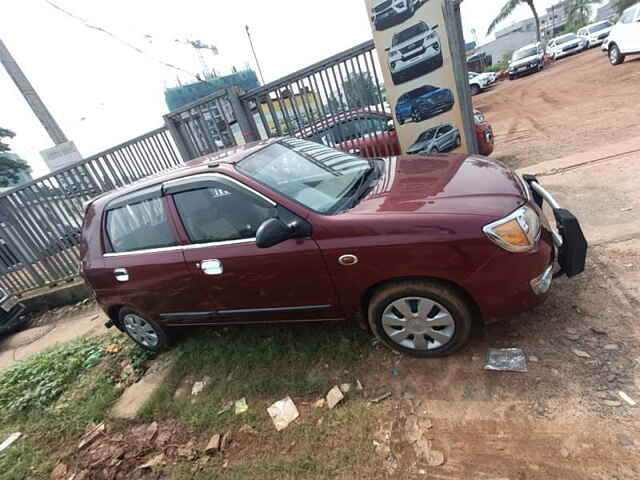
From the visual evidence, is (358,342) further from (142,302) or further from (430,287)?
(142,302)

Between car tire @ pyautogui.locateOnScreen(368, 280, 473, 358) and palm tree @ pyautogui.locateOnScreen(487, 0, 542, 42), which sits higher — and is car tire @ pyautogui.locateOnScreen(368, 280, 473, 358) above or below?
below

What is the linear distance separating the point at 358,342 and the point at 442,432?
953 millimetres

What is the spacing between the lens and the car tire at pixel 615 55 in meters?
12.3

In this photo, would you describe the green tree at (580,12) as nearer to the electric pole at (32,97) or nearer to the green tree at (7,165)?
the electric pole at (32,97)

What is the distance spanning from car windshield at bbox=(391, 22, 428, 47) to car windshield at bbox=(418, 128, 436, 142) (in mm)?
1303

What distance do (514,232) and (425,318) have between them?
775 millimetres

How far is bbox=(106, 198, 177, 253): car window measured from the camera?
9.57 ft

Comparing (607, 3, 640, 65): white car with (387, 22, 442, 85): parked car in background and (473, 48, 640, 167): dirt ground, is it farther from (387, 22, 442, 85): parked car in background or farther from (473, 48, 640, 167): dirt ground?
(387, 22, 442, 85): parked car in background

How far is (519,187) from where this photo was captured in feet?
7.96

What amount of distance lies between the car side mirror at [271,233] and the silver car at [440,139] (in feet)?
12.3

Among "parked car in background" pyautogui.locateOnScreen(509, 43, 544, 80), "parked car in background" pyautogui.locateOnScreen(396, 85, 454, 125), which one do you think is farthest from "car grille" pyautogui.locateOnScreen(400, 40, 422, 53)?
"parked car in background" pyautogui.locateOnScreen(509, 43, 544, 80)

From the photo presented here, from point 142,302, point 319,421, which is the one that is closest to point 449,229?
point 319,421

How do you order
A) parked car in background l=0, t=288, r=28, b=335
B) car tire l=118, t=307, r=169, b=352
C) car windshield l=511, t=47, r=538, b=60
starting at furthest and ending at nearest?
car windshield l=511, t=47, r=538, b=60, parked car in background l=0, t=288, r=28, b=335, car tire l=118, t=307, r=169, b=352

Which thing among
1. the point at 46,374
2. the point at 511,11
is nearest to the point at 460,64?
the point at 46,374
